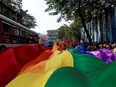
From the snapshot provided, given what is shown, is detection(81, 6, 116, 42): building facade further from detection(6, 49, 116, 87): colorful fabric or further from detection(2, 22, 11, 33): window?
detection(6, 49, 116, 87): colorful fabric

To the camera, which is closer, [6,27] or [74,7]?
[6,27]

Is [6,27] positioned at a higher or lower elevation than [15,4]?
lower

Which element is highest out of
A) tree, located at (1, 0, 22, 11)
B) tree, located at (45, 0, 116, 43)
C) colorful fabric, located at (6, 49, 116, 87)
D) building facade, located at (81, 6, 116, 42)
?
tree, located at (1, 0, 22, 11)

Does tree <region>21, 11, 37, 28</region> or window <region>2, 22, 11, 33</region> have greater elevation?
tree <region>21, 11, 37, 28</region>

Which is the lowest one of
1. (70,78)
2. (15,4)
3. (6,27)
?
(70,78)

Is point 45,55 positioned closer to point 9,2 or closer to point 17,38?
point 17,38

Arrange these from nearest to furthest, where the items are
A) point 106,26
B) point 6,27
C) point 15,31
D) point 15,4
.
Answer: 1. point 6,27
2. point 15,31
3. point 106,26
4. point 15,4

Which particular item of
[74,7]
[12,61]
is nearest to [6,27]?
[12,61]

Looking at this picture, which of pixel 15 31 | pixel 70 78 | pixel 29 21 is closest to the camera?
pixel 70 78

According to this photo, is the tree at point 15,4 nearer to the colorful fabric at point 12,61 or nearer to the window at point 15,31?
the window at point 15,31

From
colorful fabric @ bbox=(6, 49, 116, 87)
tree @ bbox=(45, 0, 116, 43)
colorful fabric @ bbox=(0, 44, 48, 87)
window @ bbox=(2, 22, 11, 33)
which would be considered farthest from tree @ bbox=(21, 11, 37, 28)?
colorful fabric @ bbox=(6, 49, 116, 87)

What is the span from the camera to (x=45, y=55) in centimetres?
597

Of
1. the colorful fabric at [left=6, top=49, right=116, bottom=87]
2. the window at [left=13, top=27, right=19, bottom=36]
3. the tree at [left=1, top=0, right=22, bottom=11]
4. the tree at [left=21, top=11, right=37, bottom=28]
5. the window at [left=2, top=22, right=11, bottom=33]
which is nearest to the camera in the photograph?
the colorful fabric at [left=6, top=49, right=116, bottom=87]

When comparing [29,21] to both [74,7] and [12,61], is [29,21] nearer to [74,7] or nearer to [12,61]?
[74,7]
